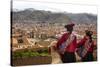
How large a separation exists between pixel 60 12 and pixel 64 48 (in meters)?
0.41

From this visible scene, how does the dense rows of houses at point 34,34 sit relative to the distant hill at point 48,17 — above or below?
below

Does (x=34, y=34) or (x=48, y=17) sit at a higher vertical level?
(x=48, y=17)

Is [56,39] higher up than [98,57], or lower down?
higher up

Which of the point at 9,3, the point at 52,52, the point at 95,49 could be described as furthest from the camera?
the point at 95,49

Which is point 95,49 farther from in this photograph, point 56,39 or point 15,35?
point 15,35

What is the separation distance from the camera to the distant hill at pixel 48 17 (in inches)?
83.0

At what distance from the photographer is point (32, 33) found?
2.15 metres

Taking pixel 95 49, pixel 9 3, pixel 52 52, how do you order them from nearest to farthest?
pixel 9 3
pixel 52 52
pixel 95 49

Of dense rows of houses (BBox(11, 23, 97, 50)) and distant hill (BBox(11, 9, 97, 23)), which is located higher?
distant hill (BBox(11, 9, 97, 23))

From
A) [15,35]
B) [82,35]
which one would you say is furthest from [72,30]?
[15,35]

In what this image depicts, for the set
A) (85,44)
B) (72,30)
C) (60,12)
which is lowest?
(85,44)

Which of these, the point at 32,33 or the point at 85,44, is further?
the point at 85,44

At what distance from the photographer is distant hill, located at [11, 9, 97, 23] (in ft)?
6.91

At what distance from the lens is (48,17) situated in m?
2.21
